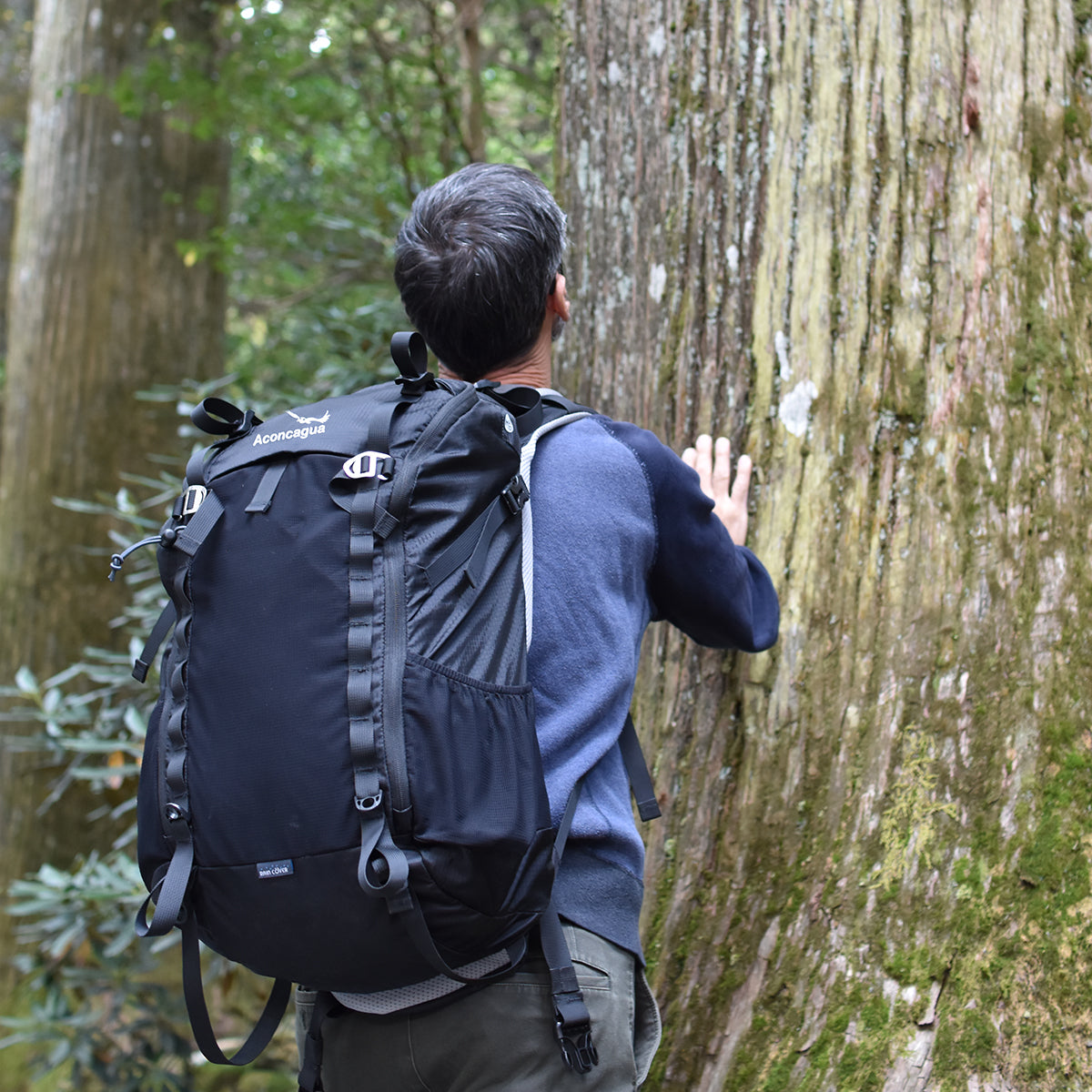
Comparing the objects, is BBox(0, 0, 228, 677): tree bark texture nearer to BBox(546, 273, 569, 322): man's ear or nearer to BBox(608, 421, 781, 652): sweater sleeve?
BBox(546, 273, 569, 322): man's ear

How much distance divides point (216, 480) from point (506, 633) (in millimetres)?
483

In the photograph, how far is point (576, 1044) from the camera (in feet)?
4.80

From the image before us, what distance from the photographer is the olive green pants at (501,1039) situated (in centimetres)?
149

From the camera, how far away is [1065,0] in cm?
228

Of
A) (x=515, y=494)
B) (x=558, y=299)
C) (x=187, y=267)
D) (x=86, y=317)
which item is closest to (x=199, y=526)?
(x=515, y=494)

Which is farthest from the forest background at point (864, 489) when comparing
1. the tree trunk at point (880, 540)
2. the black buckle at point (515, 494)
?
the black buckle at point (515, 494)

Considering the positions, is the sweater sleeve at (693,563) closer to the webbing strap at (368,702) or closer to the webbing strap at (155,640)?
the webbing strap at (368,702)

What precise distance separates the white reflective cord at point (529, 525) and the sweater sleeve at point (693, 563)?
129 mm

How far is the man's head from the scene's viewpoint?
163 centimetres

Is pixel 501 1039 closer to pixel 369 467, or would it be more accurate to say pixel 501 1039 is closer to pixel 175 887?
pixel 175 887

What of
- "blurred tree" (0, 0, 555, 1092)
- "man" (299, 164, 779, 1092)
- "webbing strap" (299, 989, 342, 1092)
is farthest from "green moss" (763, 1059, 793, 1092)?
"blurred tree" (0, 0, 555, 1092)

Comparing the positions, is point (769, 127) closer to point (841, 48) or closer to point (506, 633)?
point (841, 48)

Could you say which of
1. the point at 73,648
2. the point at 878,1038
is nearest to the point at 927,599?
the point at 878,1038

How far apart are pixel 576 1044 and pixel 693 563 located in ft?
2.48
